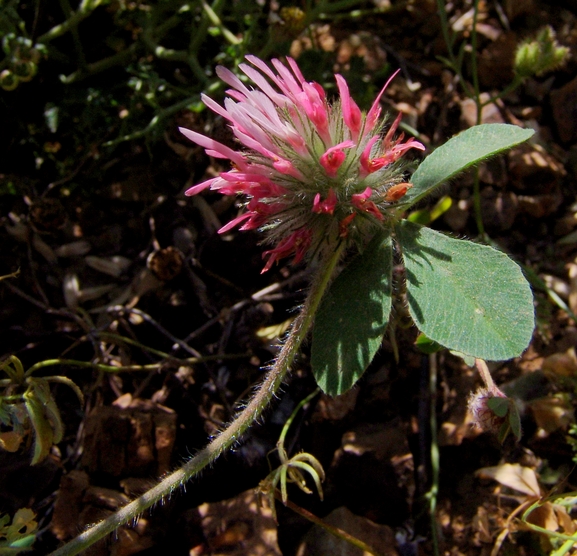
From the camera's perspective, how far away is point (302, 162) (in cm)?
169

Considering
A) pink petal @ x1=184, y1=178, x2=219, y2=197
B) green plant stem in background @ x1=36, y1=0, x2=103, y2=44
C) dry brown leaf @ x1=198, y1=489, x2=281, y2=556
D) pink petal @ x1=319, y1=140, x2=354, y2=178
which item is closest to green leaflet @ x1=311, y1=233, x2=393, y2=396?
pink petal @ x1=319, y1=140, x2=354, y2=178

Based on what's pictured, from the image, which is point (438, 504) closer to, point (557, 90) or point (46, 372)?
point (46, 372)

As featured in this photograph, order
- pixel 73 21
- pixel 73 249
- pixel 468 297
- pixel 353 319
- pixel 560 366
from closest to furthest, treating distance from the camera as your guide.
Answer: pixel 468 297 < pixel 353 319 < pixel 560 366 < pixel 73 21 < pixel 73 249

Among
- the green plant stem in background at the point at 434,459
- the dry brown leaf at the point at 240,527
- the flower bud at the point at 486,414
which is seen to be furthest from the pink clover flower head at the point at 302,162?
the dry brown leaf at the point at 240,527

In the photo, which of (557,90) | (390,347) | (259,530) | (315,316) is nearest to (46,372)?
(259,530)

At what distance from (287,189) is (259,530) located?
1.14 m

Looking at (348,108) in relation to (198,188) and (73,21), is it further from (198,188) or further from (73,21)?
(73,21)

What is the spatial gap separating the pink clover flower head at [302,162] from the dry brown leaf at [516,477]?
3.39ft

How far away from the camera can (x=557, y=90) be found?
2.88 metres

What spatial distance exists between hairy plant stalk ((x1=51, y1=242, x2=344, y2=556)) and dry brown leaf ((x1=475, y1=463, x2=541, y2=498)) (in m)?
0.95

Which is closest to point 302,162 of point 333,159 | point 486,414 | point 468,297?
point 333,159

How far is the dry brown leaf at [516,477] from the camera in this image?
203 cm

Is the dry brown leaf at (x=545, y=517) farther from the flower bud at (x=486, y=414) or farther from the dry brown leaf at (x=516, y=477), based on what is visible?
the flower bud at (x=486, y=414)

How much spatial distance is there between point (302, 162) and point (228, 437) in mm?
815
